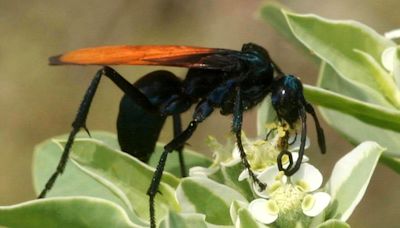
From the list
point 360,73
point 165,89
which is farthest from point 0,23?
point 360,73

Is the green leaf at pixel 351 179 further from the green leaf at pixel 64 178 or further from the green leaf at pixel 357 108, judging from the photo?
the green leaf at pixel 64 178

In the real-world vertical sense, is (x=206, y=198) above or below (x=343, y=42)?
below

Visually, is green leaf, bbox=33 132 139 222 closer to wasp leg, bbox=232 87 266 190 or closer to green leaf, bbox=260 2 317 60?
wasp leg, bbox=232 87 266 190

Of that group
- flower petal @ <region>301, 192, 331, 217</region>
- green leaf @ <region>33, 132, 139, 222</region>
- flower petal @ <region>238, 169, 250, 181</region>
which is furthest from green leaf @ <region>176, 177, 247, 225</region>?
green leaf @ <region>33, 132, 139, 222</region>

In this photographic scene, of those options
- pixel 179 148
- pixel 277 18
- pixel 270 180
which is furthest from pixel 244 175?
pixel 277 18

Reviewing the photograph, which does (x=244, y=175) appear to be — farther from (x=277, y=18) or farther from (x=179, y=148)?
(x=277, y=18)

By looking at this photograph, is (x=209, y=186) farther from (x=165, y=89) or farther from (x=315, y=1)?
(x=315, y=1)
